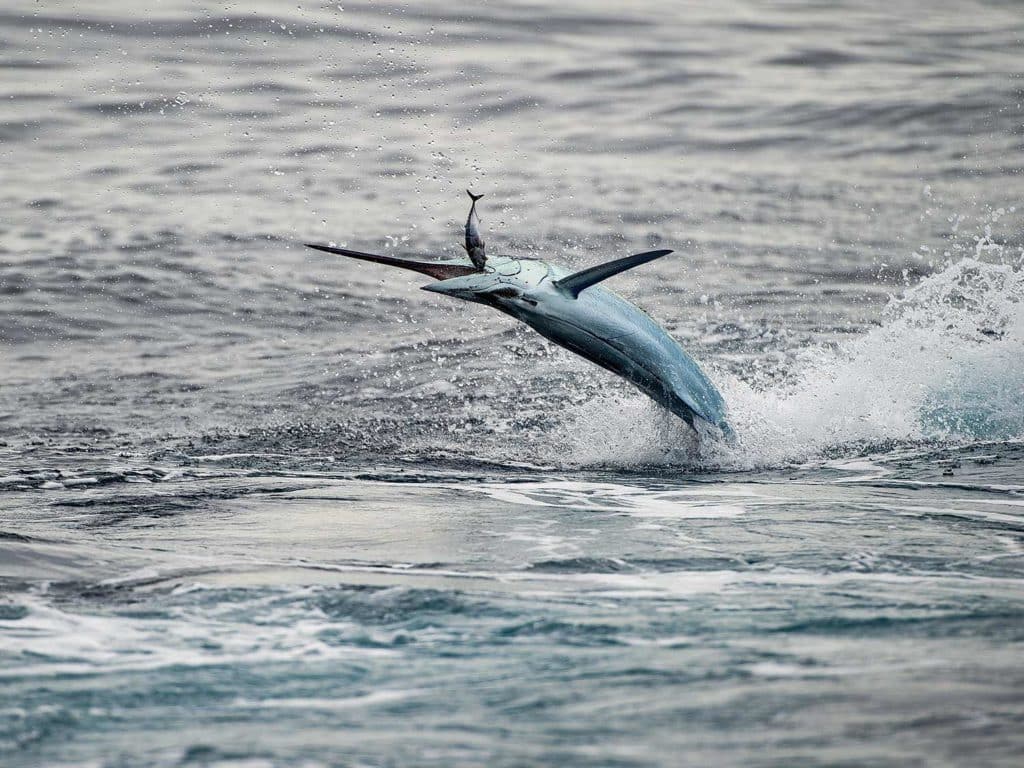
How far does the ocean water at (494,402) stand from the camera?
4844 mm

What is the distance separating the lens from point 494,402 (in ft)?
34.3

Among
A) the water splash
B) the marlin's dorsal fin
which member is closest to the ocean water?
the water splash

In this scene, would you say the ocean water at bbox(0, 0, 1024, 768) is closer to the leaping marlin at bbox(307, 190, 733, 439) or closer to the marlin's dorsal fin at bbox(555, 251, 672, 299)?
the leaping marlin at bbox(307, 190, 733, 439)

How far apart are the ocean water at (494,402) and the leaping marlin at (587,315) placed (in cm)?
57

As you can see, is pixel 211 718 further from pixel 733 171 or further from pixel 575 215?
pixel 733 171

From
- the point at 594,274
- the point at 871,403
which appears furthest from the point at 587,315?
the point at 871,403

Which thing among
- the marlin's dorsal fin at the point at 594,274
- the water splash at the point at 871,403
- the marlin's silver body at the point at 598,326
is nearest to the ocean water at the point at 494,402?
the water splash at the point at 871,403

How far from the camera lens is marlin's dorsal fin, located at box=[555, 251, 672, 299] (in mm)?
6902

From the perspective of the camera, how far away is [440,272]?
730cm

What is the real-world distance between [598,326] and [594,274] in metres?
0.41

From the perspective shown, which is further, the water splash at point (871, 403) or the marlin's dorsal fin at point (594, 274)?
the water splash at point (871, 403)

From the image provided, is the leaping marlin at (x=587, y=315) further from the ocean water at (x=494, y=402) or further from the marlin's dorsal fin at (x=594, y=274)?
the ocean water at (x=494, y=402)

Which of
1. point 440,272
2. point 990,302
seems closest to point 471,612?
point 440,272

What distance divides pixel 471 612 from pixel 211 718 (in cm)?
127
